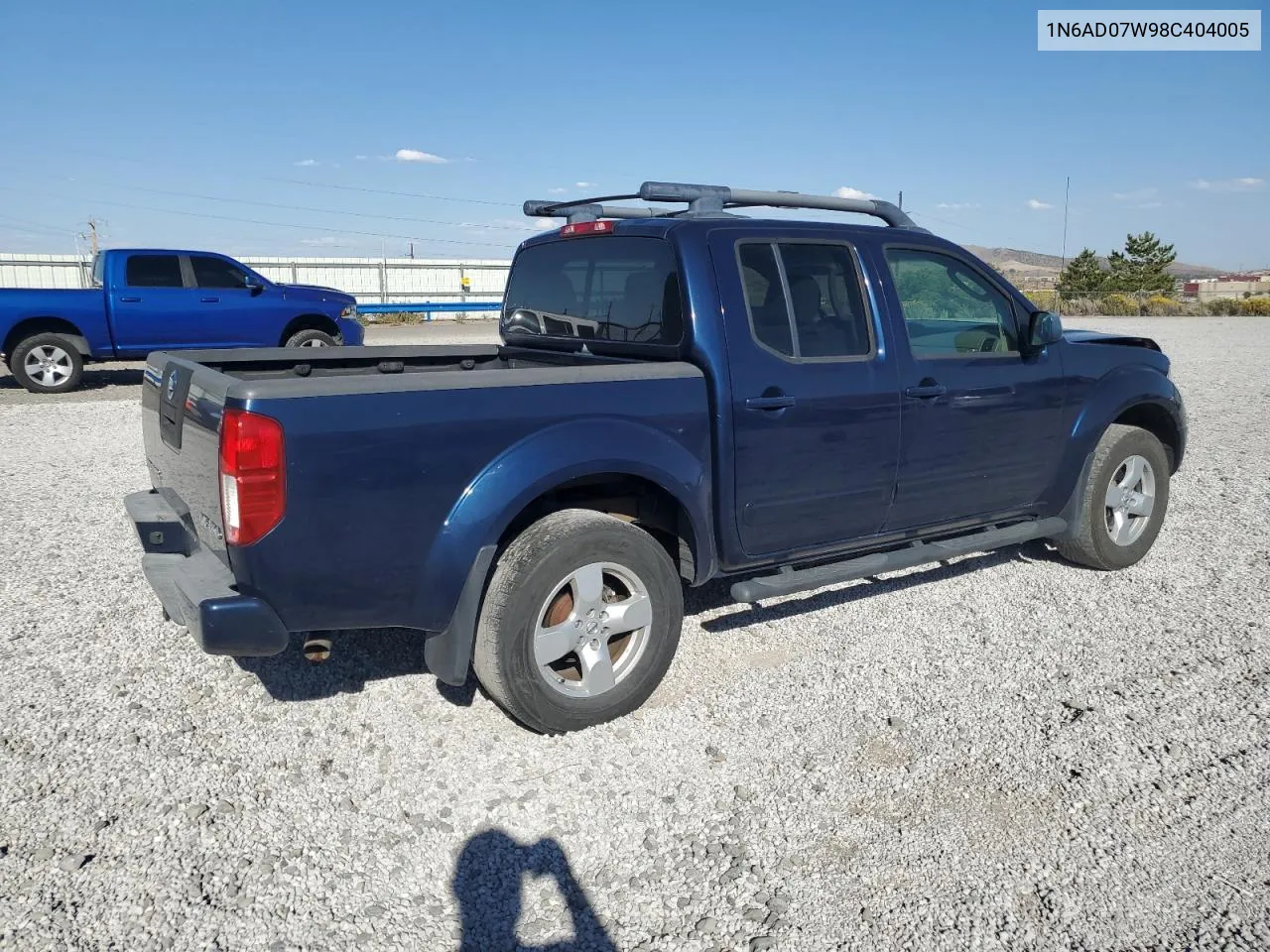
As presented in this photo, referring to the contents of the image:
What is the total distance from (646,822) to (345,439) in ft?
4.99

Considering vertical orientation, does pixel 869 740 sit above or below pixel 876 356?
below

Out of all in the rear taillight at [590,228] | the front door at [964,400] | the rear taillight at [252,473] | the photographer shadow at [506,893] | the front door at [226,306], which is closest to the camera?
the photographer shadow at [506,893]

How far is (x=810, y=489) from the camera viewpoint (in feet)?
13.7

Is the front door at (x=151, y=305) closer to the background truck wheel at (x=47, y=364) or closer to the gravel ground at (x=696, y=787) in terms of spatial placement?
the background truck wheel at (x=47, y=364)

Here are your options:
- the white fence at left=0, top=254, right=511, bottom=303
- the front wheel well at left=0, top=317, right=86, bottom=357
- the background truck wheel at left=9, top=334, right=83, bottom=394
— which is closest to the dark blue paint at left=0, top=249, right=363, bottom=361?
the front wheel well at left=0, top=317, right=86, bottom=357

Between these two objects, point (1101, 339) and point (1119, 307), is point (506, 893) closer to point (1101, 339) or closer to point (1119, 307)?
point (1101, 339)

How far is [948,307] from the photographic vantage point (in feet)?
15.9

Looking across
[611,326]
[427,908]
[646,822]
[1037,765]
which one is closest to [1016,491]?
[1037,765]

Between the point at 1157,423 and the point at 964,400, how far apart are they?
199 centimetres

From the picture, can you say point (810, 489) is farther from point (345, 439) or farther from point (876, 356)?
point (345, 439)

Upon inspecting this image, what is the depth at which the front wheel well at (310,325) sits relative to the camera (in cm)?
1397

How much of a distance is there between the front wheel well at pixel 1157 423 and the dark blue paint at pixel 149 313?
11.3m

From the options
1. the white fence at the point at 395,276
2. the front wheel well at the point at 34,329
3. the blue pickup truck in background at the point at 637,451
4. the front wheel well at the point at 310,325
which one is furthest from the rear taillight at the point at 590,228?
the white fence at the point at 395,276

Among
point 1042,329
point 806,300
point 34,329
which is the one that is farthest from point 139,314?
point 1042,329
